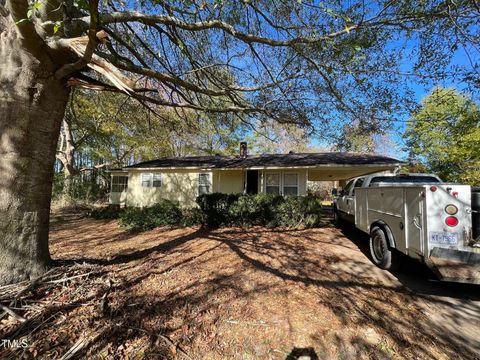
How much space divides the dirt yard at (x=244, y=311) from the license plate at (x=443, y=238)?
1031 millimetres

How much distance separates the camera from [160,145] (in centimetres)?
2230

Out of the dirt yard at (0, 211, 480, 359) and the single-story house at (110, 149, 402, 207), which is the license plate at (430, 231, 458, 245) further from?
the single-story house at (110, 149, 402, 207)

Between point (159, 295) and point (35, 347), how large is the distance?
1450mm

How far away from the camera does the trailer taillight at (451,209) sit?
308cm

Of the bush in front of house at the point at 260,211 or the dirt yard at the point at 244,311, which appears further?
the bush in front of house at the point at 260,211

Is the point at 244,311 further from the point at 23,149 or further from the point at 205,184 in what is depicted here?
the point at 205,184

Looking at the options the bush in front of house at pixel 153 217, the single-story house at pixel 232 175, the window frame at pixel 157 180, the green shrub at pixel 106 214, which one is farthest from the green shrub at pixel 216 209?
the window frame at pixel 157 180

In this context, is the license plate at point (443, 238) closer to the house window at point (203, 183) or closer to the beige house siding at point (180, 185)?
the beige house siding at point (180, 185)

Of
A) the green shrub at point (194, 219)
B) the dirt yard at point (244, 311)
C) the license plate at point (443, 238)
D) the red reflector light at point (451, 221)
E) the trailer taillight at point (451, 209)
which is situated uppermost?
the trailer taillight at point (451, 209)

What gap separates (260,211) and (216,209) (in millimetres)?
1802

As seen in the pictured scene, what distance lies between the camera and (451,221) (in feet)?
10.2

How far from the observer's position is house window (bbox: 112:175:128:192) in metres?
17.9

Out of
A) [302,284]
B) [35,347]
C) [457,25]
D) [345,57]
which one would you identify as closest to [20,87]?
[35,347]

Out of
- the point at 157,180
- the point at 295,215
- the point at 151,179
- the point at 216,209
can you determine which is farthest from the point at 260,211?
the point at 151,179
